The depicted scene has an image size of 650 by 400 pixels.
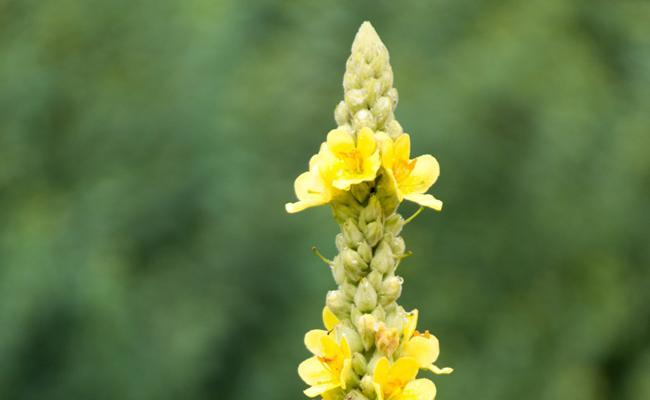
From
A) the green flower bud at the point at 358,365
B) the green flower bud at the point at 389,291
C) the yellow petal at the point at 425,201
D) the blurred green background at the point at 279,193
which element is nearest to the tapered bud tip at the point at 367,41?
the yellow petal at the point at 425,201

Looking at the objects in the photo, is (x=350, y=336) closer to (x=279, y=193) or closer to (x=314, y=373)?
(x=314, y=373)

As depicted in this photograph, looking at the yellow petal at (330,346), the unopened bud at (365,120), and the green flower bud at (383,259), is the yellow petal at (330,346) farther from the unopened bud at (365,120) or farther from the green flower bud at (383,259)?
the unopened bud at (365,120)

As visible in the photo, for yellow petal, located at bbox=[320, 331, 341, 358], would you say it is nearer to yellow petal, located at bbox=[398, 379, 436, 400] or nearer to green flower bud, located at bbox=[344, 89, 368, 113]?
yellow petal, located at bbox=[398, 379, 436, 400]

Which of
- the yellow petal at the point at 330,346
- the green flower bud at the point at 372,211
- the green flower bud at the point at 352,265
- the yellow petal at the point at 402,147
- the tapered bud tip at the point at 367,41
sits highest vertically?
the tapered bud tip at the point at 367,41

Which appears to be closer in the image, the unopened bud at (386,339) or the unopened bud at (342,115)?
the unopened bud at (386,339)

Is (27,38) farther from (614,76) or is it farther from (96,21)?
(614,76)

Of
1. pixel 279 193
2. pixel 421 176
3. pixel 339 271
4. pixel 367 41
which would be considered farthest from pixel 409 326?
pixel 279 193
